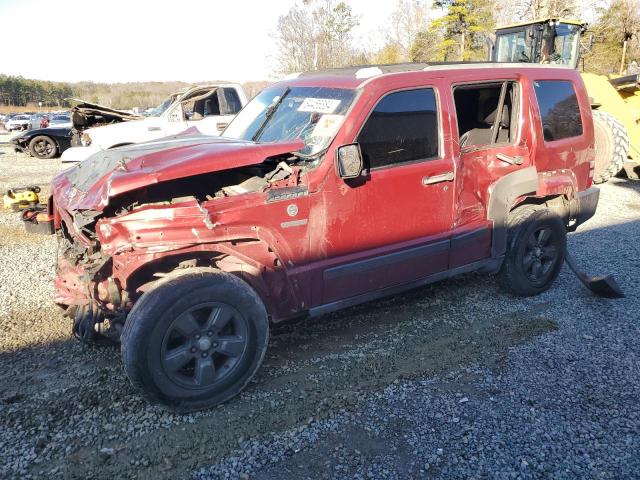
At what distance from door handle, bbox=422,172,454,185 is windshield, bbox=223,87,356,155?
0.83m

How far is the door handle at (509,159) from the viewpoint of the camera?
13.7 feet

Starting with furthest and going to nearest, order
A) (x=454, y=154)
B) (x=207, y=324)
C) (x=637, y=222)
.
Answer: (x=637, y=222), (x=454, y=154), (x=207, y=324)

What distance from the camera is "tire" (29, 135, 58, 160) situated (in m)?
15.2

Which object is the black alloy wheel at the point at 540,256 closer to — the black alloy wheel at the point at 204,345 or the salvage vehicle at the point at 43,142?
the black alloy wheel at the point at 204,345

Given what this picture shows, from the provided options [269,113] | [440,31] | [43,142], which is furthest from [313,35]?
[269,113]

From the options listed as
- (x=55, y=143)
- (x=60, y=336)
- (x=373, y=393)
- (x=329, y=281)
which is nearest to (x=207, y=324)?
(x=329, y=281)

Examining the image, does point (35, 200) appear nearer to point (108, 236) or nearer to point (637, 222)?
point (108, 236)

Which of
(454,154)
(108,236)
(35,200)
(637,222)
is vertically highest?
(454,154)

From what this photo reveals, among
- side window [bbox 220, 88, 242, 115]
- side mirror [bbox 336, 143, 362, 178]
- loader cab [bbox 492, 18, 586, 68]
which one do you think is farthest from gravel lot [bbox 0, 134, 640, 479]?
loader cab [bbox 492, 18, 586, 68]

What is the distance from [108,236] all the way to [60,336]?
1627mm

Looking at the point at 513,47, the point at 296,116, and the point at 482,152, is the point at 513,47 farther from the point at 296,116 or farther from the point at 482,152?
the point at 296,116

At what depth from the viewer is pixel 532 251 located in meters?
4.60

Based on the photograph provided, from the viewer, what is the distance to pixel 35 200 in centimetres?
725

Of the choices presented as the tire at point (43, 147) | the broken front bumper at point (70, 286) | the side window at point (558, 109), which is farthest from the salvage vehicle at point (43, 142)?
the side window at point (558, 109)
